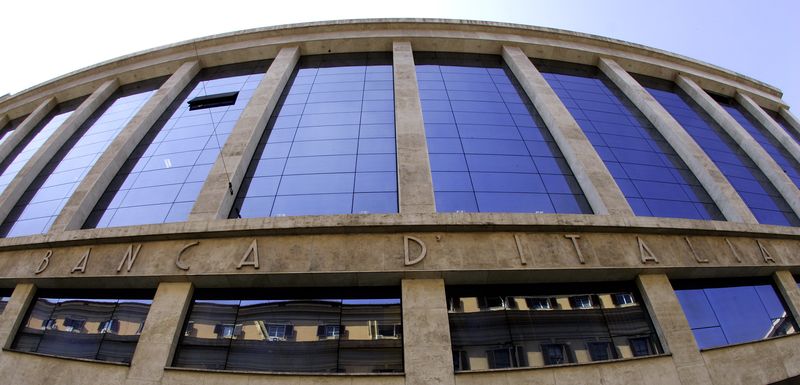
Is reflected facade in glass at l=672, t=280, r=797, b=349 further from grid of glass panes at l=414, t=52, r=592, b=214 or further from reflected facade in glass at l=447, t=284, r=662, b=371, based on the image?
grid of glass panes at l=414, t=52, r=592, b=214

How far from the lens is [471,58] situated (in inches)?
877

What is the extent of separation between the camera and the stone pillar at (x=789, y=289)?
1209 centimetres

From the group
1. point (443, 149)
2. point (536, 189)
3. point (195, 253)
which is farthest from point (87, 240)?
point (536, 189)

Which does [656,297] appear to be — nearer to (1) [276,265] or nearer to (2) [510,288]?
(2) [510,288]

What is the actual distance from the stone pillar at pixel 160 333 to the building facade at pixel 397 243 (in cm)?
5

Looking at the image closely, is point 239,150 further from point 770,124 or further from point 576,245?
point 770,124

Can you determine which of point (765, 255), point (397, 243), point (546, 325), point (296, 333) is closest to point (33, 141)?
point (296, 333)

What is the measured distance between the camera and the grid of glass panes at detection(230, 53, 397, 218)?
13703 millimetres

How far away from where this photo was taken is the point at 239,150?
14742 millimetres

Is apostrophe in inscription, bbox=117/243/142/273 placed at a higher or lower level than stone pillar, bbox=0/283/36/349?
higher

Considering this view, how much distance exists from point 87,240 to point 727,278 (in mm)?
20494

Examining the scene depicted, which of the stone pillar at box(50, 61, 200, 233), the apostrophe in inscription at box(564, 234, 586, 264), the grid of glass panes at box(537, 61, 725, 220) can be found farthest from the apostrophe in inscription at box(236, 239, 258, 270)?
the grid of glass panes at box(537, 61, 725, 220)

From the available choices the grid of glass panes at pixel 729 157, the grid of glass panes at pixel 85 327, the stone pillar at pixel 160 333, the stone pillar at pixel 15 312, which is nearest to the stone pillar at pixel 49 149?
the stone pillar at pixel 15 312

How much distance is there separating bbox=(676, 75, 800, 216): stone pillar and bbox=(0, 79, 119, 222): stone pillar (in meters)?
34.0
